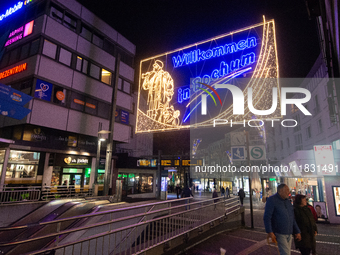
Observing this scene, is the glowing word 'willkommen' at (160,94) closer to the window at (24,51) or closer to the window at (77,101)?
the window at (77,101)

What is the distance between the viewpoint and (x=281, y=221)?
14.8ft

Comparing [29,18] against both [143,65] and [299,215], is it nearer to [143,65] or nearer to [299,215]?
[143,65]

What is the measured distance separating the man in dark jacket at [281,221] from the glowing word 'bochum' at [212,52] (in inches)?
671

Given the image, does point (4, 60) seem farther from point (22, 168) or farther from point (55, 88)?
point (22, 168)

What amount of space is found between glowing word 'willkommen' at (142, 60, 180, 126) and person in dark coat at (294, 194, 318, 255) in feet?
51.1

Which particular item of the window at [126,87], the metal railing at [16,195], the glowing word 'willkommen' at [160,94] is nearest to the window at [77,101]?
the window at [126,87]

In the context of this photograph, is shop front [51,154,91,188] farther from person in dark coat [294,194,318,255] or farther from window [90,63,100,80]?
person in dark coat [294,194,318,255]

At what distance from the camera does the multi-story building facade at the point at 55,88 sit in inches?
650

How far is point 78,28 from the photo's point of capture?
67.4 feet

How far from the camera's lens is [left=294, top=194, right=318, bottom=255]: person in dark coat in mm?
4949

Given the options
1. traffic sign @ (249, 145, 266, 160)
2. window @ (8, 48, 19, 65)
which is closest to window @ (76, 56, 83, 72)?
window @ (8, 48, 19, 65)

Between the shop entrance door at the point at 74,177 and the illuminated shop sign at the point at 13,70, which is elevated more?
the illuminated shop sign at the point at 13,70

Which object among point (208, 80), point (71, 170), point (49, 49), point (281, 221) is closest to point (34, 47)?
point (49, 49)

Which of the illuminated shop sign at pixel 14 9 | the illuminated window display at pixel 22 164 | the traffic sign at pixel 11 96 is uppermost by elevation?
the illuminated shop sign at pixel 14 9
